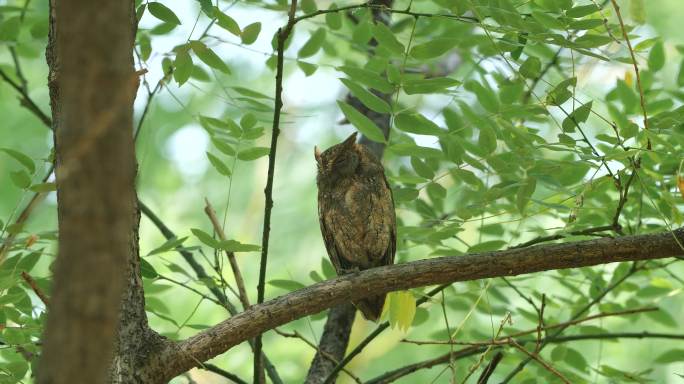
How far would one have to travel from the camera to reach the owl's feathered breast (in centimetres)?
380

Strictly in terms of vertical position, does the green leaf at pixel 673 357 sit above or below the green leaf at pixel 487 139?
below

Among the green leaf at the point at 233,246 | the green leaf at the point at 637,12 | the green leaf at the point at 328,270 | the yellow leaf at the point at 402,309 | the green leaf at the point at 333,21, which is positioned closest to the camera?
the green leaf at the point at 233,246

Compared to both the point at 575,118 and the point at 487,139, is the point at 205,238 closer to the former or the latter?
the point at 487,139

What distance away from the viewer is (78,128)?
1.05 m

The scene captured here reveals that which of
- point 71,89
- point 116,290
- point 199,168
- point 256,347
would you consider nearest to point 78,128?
point 71,89

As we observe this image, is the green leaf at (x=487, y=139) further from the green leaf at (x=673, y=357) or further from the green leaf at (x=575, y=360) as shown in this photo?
the green leaf at (x=673, y=357)

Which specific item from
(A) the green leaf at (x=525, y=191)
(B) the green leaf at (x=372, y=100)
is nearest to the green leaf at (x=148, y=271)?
(B) the green leaf at (x=372, y=100)

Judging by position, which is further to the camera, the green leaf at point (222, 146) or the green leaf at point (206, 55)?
the green leaf at point (222, 146)

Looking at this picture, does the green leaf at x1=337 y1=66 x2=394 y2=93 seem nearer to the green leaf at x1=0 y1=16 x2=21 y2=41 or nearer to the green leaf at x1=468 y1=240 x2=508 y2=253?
the green leaf at x1=468 y1=240 x2=508 y2=253

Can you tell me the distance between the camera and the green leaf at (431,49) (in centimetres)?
271

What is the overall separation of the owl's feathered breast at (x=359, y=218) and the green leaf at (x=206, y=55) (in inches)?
47.8

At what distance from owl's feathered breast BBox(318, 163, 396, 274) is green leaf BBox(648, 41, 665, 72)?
1.28 metres

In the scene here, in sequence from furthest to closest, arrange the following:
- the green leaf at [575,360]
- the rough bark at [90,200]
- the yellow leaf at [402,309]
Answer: the green leaf at [575,360] → the yellow leaf at [402,309] → the rough bark at [90,200]

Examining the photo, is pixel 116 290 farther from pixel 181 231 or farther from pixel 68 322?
pixel 181 231
